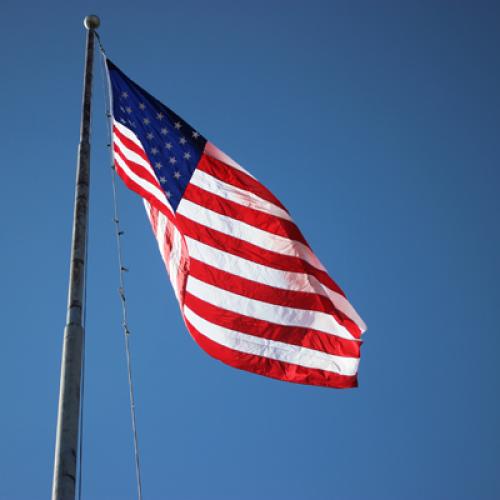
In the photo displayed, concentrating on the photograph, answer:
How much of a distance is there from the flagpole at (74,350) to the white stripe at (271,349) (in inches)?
108

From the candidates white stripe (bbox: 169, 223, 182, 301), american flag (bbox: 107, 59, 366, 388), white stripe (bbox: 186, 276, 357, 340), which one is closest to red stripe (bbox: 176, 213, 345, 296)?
american flag (bbox: 107, 59, 366, 388)

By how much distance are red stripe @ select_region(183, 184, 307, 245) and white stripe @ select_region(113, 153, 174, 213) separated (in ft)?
1.85

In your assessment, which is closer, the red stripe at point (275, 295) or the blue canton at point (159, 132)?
the red stripe at point (275, 295)

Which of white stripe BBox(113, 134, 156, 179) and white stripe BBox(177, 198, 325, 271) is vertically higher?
white stripe BBox(113, 134, 156, 179)

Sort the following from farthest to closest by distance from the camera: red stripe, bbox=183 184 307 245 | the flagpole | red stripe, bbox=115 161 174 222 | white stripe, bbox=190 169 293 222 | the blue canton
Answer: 1. white stripe, bbox=190 169 293 222
2. red stripe, bbox=183 184 307 245
3. the blue canton
4. red stripe, bbox=115 161 174 222
5. the flagpole

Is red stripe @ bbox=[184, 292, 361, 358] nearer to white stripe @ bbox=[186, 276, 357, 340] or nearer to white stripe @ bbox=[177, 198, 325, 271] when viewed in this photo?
white stripe @ bbox=[186, 276, 357, 340]

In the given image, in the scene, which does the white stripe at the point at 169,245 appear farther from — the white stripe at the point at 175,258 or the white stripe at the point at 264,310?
the white stripe at the point at 264,310

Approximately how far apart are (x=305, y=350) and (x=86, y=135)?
15.1 ft

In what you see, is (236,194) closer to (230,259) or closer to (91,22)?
(230,259)

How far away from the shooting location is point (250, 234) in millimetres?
11891

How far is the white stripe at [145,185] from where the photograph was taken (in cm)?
1152

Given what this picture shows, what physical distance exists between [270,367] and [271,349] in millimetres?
275

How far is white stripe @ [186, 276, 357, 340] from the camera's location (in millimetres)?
11320

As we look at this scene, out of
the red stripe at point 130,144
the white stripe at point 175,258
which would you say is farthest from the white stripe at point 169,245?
the red stripe at point 130,144
